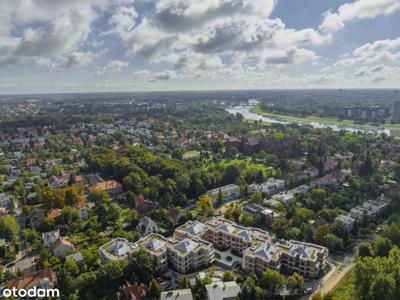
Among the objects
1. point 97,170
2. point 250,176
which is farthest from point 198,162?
point 97,170

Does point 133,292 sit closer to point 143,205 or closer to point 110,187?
point 143,205

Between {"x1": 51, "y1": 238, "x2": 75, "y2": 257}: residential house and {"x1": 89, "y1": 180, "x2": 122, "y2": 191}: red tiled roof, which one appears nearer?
{"x1": 51, "y1": 238, "x2": 75, "y2": 257}: residential house

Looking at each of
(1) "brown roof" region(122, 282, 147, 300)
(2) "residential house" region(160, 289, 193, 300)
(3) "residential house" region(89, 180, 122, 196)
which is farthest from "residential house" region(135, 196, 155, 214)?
(2) "residential house" region(160, 289, 193, 300)

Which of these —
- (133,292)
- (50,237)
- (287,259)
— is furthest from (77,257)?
(287,259)

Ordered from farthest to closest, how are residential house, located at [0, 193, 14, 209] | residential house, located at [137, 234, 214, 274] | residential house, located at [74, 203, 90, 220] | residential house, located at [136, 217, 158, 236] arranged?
residential house, located at [0, 193, 14, 209] < residential house, located at [74, 203, 90, 220] < residential house, located at [136, 217, 158, 236] < residential house, located at [137, 234, 214, 274]

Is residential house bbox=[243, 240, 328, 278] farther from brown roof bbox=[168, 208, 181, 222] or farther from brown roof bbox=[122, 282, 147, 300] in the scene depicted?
brown roof bbox=[168, 208, 181, 222]

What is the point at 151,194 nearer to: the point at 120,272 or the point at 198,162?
the point at 120,272

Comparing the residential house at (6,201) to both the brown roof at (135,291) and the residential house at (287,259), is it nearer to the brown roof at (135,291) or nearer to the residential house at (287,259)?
the brown roof at (135,291)

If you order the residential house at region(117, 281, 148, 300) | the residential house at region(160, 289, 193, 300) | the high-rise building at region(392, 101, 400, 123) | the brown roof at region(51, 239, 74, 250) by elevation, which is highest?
the high-rise building at region(392, 101, 400, 123)

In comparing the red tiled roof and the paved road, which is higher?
the red tiled roof
